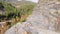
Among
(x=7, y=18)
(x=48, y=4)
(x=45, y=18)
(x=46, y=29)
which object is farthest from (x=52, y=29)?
(x=7, y=18)

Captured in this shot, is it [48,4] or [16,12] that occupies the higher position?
[48,4]

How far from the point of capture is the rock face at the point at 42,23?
369 cm

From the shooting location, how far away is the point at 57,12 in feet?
14.4

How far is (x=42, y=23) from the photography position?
4.02 meters

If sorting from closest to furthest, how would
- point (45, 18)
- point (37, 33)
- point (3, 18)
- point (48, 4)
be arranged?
point (37, 33) < point (45, 18) < point (48, 4) < point (3, 18)

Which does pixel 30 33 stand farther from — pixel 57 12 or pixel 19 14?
pixel 19 14

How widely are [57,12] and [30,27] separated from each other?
952mm

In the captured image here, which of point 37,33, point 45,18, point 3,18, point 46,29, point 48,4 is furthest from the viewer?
point 3,18

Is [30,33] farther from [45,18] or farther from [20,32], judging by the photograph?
[45,18]

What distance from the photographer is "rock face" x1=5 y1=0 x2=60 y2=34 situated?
3.69 m

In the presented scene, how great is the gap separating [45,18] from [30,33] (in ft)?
2.45

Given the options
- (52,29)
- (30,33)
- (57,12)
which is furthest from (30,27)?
(57,12)

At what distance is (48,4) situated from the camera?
4.89 meters

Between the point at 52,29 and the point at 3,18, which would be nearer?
the point at 52,29
